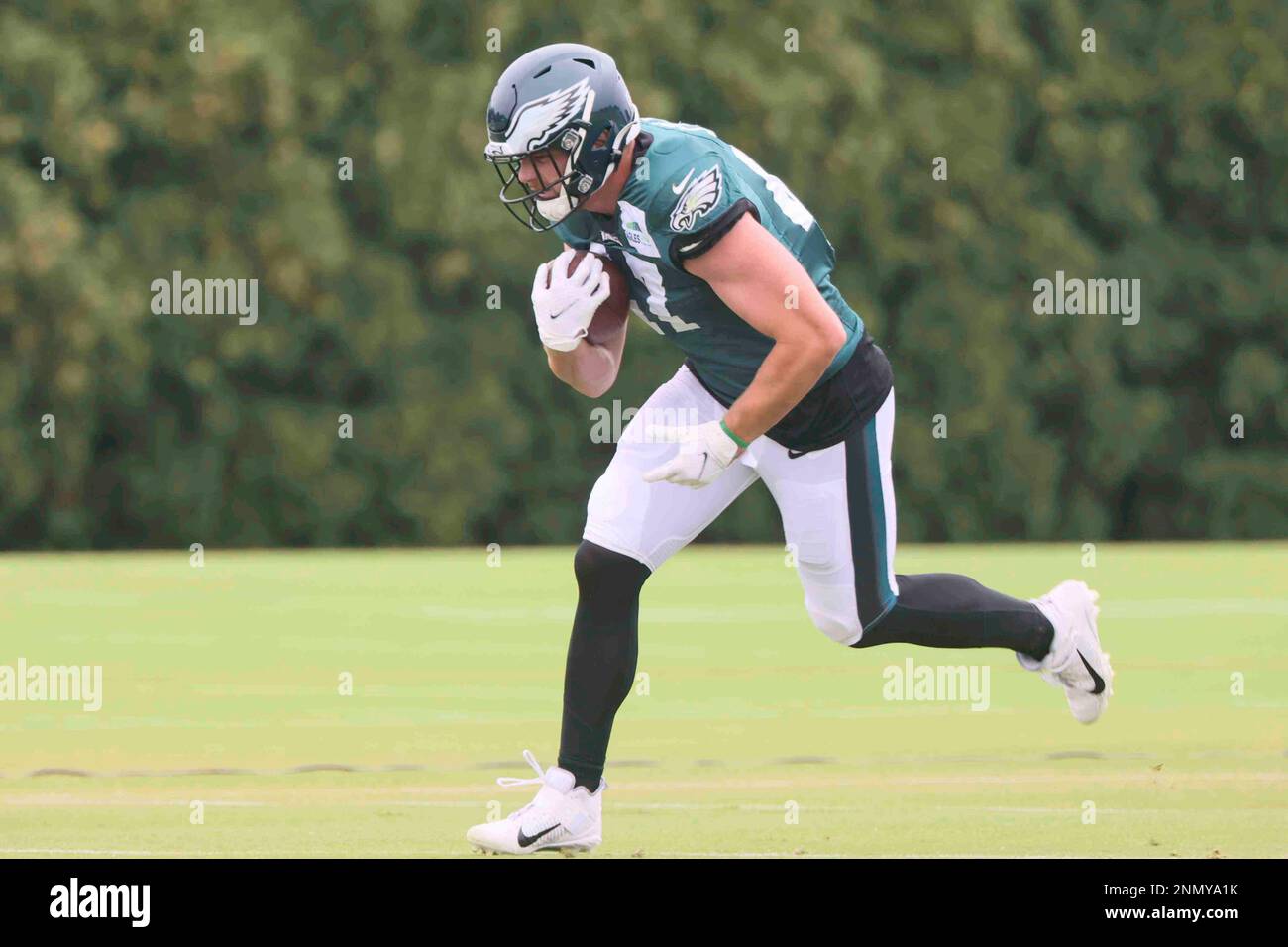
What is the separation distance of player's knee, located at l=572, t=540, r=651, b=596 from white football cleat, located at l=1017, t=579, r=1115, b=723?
1.33 m

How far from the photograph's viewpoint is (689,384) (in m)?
6.18

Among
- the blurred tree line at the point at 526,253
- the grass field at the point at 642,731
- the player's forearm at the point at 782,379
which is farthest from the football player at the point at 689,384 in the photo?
the blurred tree line at the point at 526,253

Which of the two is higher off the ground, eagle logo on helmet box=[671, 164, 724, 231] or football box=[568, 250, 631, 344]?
eagle logo on helmet box=[671, 164, 724, 231]

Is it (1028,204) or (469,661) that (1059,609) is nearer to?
(469,661)

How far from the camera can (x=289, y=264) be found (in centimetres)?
1997

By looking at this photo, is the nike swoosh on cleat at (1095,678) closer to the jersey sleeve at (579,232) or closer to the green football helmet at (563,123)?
the jersey sleeve at (579,232)

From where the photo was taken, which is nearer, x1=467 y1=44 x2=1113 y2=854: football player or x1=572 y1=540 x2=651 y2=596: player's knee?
x1=467 y1=44 x2=1113 y2=854: football player

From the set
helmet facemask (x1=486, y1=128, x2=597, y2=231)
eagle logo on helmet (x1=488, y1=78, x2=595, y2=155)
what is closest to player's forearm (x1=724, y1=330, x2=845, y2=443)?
helmet facemask (x1=486, y1=128, x2=597, y2=231)

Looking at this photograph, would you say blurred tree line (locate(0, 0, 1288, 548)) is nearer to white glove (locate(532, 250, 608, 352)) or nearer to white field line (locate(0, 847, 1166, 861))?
white glove (locate(532, 250, 608, 352))

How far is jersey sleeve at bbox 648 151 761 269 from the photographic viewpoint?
549 centimetres

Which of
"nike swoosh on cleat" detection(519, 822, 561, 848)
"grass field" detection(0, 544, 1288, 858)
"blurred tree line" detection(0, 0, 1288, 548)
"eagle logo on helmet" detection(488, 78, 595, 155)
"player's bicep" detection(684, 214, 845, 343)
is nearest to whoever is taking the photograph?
"player's bicep" detection(684, 214, 845, 343)

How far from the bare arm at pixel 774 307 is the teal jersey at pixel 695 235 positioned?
4 centimetres

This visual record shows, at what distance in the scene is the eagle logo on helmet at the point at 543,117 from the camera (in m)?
5.59

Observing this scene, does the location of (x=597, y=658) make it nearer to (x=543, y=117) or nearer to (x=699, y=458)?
(x=699, y=458)
